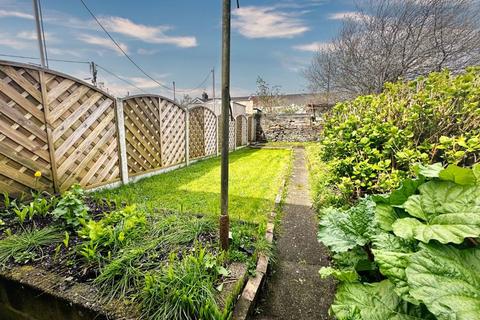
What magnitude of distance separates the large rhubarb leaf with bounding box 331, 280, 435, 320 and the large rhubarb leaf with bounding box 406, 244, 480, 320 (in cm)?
22

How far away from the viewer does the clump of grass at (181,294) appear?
1.24 metres

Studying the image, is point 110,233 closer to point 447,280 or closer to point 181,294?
point 181,294

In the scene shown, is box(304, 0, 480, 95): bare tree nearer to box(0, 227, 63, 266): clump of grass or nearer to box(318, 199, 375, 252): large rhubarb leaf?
box(318, 199, 375, 252): large rhubarb leaf

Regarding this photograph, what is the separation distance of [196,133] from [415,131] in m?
5.99

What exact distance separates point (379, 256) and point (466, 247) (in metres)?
0.32

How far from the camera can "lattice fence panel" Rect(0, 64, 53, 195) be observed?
277cm

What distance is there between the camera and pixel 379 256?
97 cm

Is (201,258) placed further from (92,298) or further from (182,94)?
(182,94)

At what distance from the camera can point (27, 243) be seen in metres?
1.84

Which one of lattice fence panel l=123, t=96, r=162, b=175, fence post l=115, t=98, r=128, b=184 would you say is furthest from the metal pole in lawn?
lattice fence panel l=123, t=96, r=162, b=175

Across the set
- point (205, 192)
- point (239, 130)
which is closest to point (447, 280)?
point (205, 192)

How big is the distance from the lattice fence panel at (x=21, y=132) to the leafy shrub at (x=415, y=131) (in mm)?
4067

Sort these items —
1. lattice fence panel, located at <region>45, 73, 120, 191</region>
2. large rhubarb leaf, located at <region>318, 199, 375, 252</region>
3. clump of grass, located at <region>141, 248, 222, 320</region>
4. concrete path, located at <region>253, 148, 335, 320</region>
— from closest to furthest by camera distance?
clump of grass, located at <region>141, 248, 222, 320</region> < large rhubarb leaf, located at <region>318, 199, 375, 252</region> < concrete path, located at <region>253, 148, 335, 320</region> < lattice fence panel, located at <region>45, 73, 120, 191</region>

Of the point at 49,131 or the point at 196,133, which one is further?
the point at 196,133
